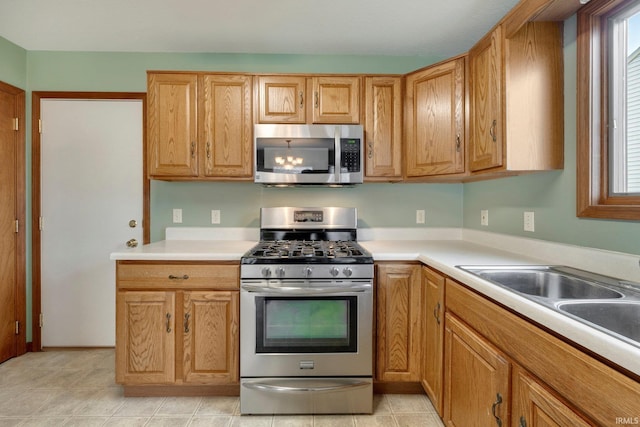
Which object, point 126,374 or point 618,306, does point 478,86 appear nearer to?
point 618,306

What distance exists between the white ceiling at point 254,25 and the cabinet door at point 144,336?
6.01ft

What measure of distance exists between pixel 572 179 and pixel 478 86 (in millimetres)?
731

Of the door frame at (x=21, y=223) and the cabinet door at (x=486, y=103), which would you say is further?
the door frame at (x=21, y=223)

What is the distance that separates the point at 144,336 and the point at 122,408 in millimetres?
432

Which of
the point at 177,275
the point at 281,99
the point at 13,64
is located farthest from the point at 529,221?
the point at 13,64

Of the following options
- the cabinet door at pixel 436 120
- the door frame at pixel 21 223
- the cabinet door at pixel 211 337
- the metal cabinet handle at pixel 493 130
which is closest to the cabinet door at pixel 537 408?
the metal cabinet handle at pixel 493 130

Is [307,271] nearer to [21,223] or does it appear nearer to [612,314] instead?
[612,314]

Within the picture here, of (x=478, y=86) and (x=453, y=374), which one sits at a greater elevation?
(x=478, y=86)

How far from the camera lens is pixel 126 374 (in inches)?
81.8

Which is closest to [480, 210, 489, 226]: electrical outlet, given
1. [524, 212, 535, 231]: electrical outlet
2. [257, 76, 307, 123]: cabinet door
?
[524, 212, 535, 231]: electrical outlet

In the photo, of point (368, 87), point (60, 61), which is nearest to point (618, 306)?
point (368, 87)

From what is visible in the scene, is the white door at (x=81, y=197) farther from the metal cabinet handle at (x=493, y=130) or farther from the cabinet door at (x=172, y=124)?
the metal cabinet handle at (x=493, y=130)

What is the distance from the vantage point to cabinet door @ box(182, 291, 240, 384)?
206cm

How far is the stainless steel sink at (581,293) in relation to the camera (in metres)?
1.08
